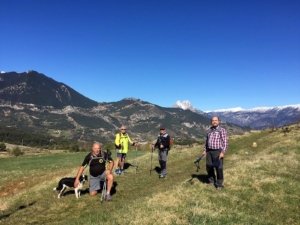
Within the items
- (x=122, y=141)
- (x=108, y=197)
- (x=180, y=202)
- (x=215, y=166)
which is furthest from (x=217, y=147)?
(x=122, y=141)

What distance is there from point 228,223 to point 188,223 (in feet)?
4.74

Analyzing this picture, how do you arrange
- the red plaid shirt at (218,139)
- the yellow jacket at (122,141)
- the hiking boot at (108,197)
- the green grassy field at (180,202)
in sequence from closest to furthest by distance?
the green grassy field at (180,202), the hiking boot at (108,197), the red plaid shirt at (218,139), the yellow jacket at (122,141)

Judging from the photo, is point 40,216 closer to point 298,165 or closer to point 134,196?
point 134,196

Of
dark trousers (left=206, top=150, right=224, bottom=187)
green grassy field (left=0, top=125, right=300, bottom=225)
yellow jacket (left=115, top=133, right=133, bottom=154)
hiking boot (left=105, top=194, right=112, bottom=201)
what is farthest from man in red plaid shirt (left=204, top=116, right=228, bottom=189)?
yellow jacket (left=115, top=133, right=133, bottom=154)

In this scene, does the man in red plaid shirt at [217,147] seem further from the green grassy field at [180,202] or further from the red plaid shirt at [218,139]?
the green grassy field at [180,202]

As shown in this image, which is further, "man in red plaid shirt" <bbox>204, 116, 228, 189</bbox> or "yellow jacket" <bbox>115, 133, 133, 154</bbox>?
"yellow jacket" <bbox>115, 133, 133, 154</bbox>

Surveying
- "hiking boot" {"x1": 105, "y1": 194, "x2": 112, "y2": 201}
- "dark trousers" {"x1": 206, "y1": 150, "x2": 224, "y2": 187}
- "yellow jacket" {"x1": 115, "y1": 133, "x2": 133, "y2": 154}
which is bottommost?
"hiking boot" {"x1": 105, "y1": 194, "x2": 112, "y2": 201}

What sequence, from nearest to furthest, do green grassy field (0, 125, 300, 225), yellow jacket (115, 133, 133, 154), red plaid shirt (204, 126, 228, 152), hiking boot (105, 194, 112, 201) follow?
green grassy field (0, 125, 300, 225), hiking boot (105, 194, 112, 201), red plaid shirt (204, 126, 228, 152), yellow jacket (115, 133, 133, 154)

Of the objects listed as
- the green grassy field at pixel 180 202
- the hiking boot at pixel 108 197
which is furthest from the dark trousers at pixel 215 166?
the hiking boot at pixel 108 197

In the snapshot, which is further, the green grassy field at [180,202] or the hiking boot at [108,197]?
the hiking boot at [108,197]

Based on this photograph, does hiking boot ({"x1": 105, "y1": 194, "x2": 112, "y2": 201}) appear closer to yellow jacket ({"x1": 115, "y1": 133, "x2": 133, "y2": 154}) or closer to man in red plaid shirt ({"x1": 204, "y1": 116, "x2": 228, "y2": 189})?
man in red plaid shirt ({"x1": 204, "y1": 116, "x2": 228, "y2": 189})

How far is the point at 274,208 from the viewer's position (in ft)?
61.4

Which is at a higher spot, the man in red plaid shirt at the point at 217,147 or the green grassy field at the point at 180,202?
the man in red plaid shirt at the point at 217,147

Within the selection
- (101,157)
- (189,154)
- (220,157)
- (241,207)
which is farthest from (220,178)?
(189,154)
